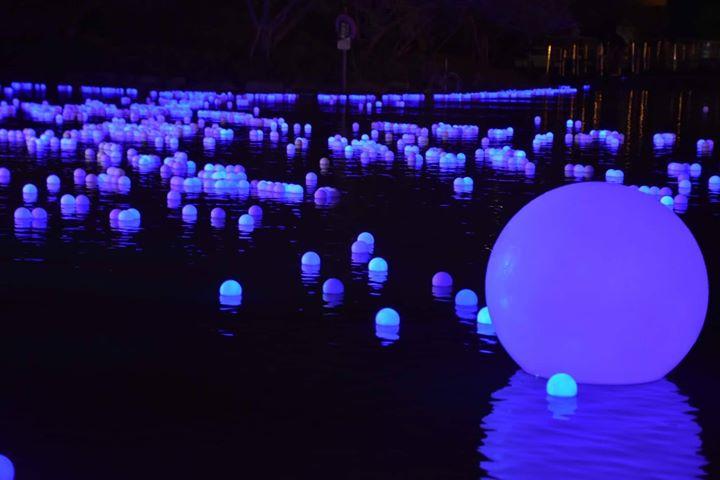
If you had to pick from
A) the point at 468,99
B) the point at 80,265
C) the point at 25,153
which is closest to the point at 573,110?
the point at 468,99

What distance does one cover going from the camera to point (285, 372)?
27.2 feet

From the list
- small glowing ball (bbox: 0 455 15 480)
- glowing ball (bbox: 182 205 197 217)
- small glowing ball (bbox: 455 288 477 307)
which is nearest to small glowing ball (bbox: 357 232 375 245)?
small glowing ball (bbox: 455 288 477 307)

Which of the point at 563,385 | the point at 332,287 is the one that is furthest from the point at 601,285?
the point at 332,287

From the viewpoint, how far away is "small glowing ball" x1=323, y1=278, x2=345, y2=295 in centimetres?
1085

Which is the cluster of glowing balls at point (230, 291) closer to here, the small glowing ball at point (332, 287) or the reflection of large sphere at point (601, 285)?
the small glowing ball at point (332, 287)

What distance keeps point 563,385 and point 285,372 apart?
185 centimetres

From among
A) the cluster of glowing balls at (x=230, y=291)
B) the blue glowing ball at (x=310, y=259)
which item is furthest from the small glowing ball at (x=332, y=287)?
the blue glowing ball at (x=310, y=259)

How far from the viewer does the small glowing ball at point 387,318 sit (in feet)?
31.6

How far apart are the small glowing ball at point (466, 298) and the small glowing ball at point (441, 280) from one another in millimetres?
684

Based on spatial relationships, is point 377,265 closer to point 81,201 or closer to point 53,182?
point 81,201

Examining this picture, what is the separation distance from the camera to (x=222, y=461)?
6605 millimetres

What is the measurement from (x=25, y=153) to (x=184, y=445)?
637 inches

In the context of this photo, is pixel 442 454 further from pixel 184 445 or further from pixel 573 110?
pixel 573 110

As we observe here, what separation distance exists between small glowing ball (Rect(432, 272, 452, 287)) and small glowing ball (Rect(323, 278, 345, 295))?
35.9 inches
